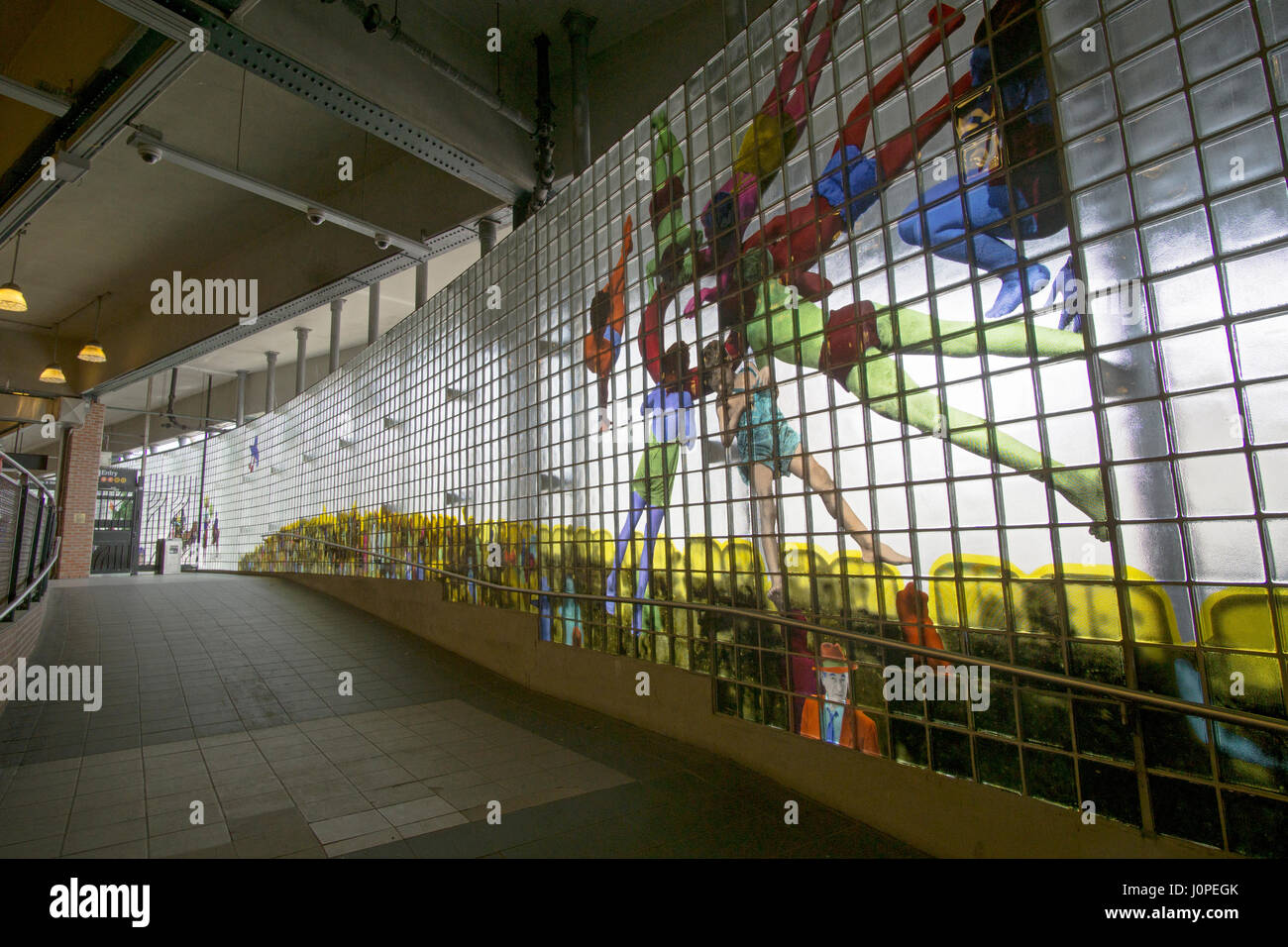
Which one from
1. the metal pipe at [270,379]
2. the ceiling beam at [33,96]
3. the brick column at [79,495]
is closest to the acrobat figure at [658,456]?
the ceiling beam at [33,96]

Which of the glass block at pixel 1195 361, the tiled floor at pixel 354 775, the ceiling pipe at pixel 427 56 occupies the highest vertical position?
the ceiling pipe at pixel 427 56

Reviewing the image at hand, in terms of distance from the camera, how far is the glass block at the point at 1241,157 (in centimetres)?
191

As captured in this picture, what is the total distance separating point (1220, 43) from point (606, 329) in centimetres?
347

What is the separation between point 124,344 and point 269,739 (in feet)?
40.8

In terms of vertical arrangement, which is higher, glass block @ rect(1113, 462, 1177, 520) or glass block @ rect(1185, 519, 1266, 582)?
glass block @ rect(1113, 462, 1177, 520)

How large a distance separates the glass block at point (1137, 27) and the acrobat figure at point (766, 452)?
181 centimetres

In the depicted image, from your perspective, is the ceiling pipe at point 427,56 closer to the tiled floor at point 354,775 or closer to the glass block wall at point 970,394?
the glass block wall at point 970,394

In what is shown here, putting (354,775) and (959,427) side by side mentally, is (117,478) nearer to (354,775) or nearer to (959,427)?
(354,775)

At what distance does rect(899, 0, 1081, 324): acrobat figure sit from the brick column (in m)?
17.6

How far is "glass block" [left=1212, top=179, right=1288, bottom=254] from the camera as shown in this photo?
188 cm

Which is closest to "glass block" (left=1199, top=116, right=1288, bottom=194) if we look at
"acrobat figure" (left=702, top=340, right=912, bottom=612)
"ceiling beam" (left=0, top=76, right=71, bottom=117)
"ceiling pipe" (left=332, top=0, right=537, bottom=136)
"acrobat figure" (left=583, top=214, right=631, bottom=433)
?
"acrobat figure" (left=702, top=340, right=912, bottom=612)

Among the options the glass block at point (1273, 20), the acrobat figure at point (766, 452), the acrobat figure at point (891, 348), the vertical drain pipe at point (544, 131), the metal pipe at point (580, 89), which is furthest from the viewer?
the vertical drain pipe at point (544, 131)

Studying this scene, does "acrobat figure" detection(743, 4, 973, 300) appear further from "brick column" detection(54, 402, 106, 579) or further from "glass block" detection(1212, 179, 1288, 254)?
"brick column" detection(54, 402, 106, 579)
